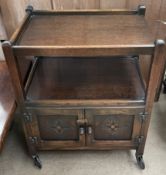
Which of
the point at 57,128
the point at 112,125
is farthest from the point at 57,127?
the point at 112,125

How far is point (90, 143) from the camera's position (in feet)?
3.77

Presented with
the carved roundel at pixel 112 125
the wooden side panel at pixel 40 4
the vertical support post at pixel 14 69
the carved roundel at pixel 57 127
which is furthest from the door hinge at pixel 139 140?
the wooden side panel at pixel 40 4

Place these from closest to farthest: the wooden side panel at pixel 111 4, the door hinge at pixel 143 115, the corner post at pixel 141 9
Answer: the door hinge at pixel 143 115 → the corner post at pixel 141 9 → the wooden side panel at pixel 111 4

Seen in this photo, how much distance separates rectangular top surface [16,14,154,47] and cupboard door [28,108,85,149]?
1.06 feet

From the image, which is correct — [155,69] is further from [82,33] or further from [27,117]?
[27,117]

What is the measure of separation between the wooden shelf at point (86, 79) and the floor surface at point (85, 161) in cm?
51

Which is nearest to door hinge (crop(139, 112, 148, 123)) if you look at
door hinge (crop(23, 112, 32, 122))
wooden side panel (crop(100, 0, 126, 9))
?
door hinge (crop(23, 112, 32, 122))

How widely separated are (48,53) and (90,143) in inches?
22.3

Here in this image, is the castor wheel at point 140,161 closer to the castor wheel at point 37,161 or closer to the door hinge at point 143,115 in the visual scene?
the door hinge at point 143,115

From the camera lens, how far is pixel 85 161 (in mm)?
1307

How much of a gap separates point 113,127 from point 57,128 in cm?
28

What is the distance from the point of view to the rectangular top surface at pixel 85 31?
34.1 inches

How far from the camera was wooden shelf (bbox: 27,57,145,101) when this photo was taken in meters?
1.01

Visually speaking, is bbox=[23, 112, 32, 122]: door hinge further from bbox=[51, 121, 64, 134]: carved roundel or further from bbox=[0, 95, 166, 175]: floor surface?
bbox=[0, 95, 166, 175]: floor surface
